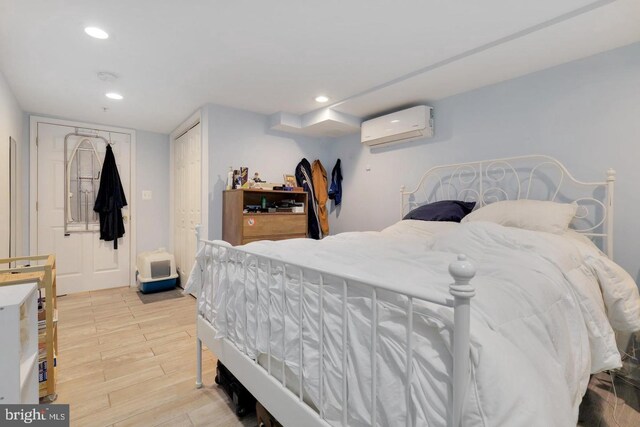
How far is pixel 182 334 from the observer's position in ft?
8.54

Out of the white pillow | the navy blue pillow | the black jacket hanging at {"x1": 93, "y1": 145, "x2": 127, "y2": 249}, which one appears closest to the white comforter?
the white pillow

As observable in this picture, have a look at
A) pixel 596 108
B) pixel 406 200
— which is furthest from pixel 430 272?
pixel 406 200

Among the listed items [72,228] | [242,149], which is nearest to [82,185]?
[72,228]

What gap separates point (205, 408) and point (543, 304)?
5.56 ft

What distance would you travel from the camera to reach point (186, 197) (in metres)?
3.82

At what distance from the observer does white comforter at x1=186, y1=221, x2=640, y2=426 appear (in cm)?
69

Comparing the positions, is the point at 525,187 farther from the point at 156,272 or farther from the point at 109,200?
the point at 109,200

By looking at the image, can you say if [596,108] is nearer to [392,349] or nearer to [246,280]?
[392,349]

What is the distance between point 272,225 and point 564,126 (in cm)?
259

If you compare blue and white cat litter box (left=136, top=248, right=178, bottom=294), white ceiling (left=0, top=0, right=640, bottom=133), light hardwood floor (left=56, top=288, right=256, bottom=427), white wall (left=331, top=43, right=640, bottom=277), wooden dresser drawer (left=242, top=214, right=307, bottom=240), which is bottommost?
light hardwood floor (left=56, top=288, right=256, bottom=427)

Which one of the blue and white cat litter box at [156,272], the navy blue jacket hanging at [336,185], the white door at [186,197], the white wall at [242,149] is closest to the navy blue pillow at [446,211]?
the navy blue jacket hanging at [336,185]

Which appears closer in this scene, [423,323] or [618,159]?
[423,323]

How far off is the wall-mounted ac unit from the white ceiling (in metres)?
0.16

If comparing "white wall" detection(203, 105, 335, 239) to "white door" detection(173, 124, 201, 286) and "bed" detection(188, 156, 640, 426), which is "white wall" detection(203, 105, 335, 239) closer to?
"white door" detection(173, 124, 201, 286)
